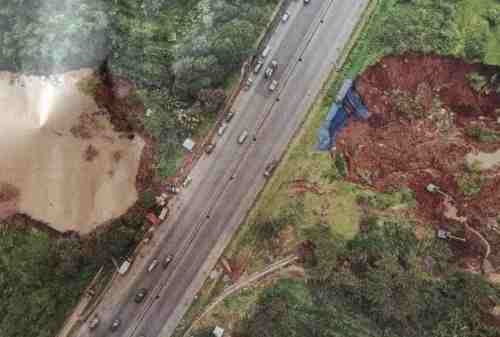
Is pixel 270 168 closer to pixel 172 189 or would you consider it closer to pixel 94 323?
pixel 172 189

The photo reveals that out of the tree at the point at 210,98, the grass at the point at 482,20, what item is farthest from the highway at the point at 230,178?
the grass at the point at 482,20

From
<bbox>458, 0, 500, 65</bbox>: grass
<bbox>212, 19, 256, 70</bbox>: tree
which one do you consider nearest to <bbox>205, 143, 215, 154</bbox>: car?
<bbox>212, 19, 256, 70</bbox>: tree

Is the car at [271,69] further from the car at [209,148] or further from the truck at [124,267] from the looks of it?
the truck at [124,267]

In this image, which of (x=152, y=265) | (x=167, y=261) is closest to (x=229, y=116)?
(x=167, y=261)

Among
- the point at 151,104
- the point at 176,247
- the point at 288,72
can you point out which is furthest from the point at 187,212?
the point at 288,72

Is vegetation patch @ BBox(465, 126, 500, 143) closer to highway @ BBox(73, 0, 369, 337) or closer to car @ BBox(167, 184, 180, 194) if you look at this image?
highway @ BBox(73, 0, 369, 337)

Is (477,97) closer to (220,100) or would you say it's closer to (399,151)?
(399,151)
